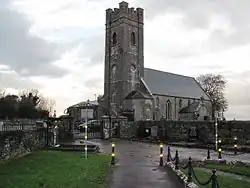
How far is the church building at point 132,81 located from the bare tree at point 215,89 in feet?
50.8

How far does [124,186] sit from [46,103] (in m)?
92.5

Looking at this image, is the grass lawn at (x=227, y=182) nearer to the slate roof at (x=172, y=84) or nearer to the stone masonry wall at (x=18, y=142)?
the stone masonry wall at (x=18, y=142)

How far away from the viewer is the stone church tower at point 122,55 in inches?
2702

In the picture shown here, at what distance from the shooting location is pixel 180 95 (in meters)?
78.4

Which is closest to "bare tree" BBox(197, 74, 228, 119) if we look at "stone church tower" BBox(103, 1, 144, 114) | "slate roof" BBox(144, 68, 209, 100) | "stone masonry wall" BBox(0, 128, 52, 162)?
"slate roof" BBox(144, 68, 209, 100)

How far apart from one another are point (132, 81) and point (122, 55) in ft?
16.6

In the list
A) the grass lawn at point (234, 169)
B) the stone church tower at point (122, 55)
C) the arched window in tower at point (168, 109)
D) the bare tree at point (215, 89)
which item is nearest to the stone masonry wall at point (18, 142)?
the grass lawn at point (234, 169)

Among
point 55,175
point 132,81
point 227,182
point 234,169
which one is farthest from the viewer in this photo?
point 132,81

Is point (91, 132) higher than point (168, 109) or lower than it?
lower

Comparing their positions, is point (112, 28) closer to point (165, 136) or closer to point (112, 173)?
point (165, 136)

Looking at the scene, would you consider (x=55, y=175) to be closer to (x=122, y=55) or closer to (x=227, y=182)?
(x=227, y=182)

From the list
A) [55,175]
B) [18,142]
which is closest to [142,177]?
[55,175]

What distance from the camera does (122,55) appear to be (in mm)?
68875

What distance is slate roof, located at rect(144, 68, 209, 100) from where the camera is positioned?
73562mm
